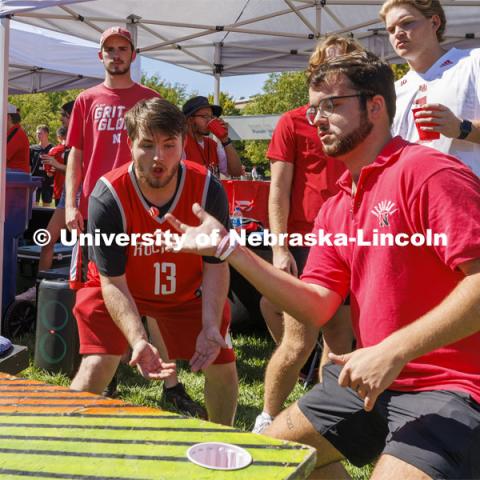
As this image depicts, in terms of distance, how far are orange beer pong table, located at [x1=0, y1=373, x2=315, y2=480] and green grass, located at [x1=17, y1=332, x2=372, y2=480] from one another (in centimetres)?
200

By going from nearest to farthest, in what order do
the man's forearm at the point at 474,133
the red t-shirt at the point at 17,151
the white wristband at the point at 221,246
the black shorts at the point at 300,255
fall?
1. the white wristband at the point at 221,246
2. the man's forearm at the point at 474,133
3. the black shorts at the point at 300,255
4. the red t-shirt at the point at 17,151

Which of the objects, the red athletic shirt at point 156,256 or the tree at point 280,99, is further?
the tree at point 280,99

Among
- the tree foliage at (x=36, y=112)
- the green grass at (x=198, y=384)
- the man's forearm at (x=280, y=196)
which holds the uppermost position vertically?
the tree foliage at (x=36, y=112)

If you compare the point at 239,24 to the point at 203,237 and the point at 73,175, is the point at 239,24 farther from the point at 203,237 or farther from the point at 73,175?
the point at 203,237

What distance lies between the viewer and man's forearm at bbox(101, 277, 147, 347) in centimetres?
265

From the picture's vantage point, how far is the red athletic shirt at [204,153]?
5.07 meters

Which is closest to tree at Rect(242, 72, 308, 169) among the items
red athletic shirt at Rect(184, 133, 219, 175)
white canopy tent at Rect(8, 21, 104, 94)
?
white canopy tent at Rect(8, 21, 104, 94)

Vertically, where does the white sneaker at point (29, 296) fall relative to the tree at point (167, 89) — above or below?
below

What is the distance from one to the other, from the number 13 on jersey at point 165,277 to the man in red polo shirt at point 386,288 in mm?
914

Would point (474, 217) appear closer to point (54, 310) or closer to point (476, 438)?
point (476, 438)

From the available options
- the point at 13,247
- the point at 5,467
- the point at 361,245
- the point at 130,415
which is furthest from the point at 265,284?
the point at 13,247

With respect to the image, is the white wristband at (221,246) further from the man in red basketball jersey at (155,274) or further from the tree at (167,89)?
the tree at (167,89)

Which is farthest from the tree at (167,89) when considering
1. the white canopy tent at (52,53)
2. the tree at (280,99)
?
the white canopy tent at (52,53)

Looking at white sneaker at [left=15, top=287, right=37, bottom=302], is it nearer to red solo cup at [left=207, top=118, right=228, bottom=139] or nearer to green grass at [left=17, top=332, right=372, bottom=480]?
green grass at [left=17, top=332, right=372, bottom=480]
